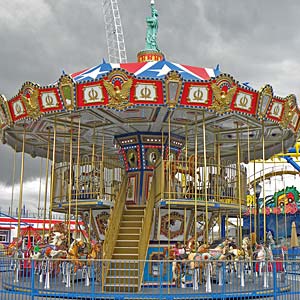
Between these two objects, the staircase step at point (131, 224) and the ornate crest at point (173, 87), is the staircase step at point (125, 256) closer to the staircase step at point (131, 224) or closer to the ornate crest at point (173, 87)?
the staircase step at point (131, 224)

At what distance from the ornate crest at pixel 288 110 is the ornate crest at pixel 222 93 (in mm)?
2157

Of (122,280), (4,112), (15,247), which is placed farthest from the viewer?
(15,247)

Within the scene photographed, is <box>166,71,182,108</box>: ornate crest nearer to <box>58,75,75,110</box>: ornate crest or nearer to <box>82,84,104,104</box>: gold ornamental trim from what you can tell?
<box>82,84,104,104</box>: gold ornamental trim

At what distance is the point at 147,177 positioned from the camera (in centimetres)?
1503

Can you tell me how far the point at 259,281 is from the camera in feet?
41.7

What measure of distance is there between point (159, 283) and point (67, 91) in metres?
5.19

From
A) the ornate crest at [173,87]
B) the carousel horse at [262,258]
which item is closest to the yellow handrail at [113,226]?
the ornate crest at [173,87]

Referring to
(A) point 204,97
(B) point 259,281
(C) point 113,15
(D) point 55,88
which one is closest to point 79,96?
(D) point 55,88

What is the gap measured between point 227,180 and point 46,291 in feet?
21.8

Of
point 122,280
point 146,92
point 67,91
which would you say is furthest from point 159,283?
point 67,91

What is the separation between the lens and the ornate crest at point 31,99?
1262 cm

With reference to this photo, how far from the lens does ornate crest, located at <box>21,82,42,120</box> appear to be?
12625 millimetres

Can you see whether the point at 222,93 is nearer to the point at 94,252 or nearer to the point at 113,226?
the point at 113,226

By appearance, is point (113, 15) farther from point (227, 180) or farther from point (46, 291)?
point (46, 291)
